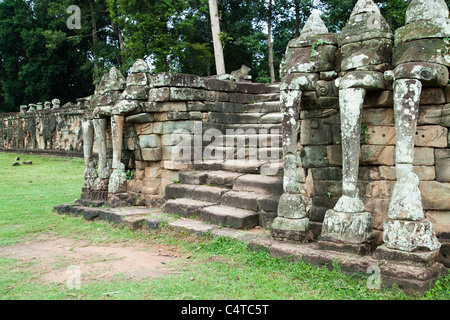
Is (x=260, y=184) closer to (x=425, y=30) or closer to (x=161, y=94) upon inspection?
(x=161, y=94)

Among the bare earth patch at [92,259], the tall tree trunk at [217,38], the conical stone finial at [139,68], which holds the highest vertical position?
the tall tree trunk at [217,38]

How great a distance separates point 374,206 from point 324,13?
15.8m

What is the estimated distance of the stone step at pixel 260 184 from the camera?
5664 millimetres

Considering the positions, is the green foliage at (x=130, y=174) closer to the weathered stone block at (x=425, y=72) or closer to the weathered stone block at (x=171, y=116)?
the weathered stone block at (x=171, y=116)

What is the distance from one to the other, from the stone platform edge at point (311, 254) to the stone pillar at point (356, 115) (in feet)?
0.59

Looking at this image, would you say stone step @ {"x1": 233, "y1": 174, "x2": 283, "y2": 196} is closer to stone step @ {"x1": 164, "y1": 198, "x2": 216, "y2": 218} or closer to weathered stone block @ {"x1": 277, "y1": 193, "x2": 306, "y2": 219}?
stone step @ {"x1": 164, "y1": 198, "x2": 216, "y2": 218}

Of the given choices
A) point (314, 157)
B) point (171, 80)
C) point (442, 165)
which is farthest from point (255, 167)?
point (442, 165)

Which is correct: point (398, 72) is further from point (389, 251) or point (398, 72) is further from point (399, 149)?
point (389, 251)

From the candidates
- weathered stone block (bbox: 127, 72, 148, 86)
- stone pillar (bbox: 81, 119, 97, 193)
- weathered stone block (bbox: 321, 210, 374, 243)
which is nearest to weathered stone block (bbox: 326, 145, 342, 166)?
weathered stone block (bbox: 321, 210, 374, 243)

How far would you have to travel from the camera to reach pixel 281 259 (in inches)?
169

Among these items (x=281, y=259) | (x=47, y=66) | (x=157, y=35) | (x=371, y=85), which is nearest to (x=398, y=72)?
(x=371, y=85)

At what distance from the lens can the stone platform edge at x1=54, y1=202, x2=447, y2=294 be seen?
344cm

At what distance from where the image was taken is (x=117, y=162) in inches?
300

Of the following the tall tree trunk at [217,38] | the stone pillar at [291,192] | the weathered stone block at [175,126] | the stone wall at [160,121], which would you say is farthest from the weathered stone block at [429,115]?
the tall tree trunk at [217,38]
